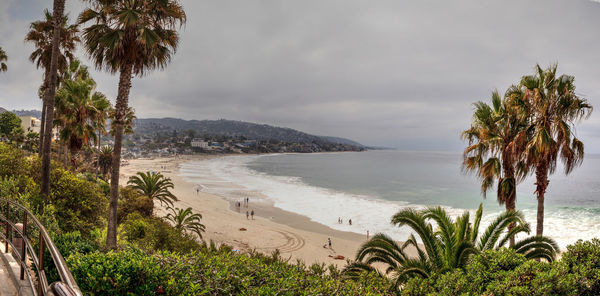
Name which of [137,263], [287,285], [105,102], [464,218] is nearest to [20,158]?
[105,102]

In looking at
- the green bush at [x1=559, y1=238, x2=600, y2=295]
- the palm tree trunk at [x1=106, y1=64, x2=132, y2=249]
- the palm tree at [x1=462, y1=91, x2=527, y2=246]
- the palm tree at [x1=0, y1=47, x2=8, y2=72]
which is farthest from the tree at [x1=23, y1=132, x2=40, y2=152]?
the green bush at [x1=559, y1=238, x2=600, y2=295]

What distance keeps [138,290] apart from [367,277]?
13.7 feet

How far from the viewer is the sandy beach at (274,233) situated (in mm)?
20750

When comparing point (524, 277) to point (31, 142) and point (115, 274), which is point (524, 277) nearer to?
point (115, 274)

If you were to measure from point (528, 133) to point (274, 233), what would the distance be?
64.9 ft

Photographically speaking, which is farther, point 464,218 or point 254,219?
point 254,219

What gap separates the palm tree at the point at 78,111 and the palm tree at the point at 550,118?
65.3ft

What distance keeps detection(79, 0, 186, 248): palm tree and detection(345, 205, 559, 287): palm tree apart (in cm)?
758

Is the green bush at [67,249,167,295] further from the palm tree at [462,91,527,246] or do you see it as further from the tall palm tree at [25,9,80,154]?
the tall palm tree at [25,9,80,154]

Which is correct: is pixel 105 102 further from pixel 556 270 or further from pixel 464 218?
pixel 556 270

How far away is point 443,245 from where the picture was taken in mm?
7398

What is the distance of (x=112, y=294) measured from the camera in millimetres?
3416

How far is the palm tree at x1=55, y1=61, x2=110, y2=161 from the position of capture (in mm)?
A: 15883

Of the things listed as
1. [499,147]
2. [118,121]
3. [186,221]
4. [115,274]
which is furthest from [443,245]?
[186,221]
